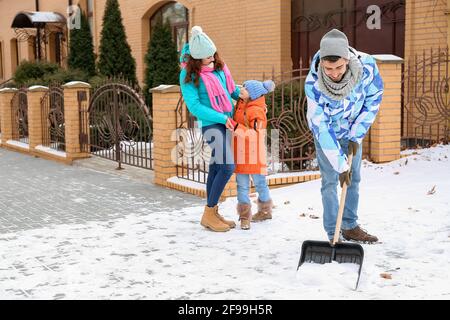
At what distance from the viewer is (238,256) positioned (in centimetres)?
466

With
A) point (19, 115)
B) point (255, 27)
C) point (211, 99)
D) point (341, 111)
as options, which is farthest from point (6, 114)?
point (341, 111)

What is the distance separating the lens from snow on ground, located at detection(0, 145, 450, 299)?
3.90m

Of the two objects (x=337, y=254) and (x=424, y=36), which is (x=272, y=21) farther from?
(x=337, y=254)

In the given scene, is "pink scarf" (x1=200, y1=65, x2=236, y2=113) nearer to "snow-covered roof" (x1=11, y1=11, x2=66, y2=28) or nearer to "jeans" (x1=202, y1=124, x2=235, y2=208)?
"jeans" (x1=202, y1=124, x2=235, y2=208)

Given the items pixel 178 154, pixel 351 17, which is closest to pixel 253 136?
pixel 178 154

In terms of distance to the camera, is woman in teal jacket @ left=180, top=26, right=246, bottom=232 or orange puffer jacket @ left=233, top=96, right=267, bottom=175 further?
orange puffer jacket @ left=233, top=96, right=267, bottom=175

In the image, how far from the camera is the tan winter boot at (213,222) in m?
5.39

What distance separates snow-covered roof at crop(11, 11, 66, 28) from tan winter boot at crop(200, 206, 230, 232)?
746 inches

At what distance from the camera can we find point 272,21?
1308 cm

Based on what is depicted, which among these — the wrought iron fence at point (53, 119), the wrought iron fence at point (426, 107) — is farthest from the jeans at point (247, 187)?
the wrought iron fence at point (53, 119)

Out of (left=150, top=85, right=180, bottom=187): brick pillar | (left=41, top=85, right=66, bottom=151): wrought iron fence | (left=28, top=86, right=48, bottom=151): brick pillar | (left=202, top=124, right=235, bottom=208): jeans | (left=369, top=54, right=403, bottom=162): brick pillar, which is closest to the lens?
(left=202, top=124, right=235, bottom=208): jeans

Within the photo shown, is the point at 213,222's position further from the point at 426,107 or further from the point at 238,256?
the point at 426,107

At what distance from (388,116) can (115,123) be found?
4.29m

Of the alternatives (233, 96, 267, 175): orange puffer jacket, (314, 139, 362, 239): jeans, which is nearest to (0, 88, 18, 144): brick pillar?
(233, 96, 267, 175): orange puffer jacket
